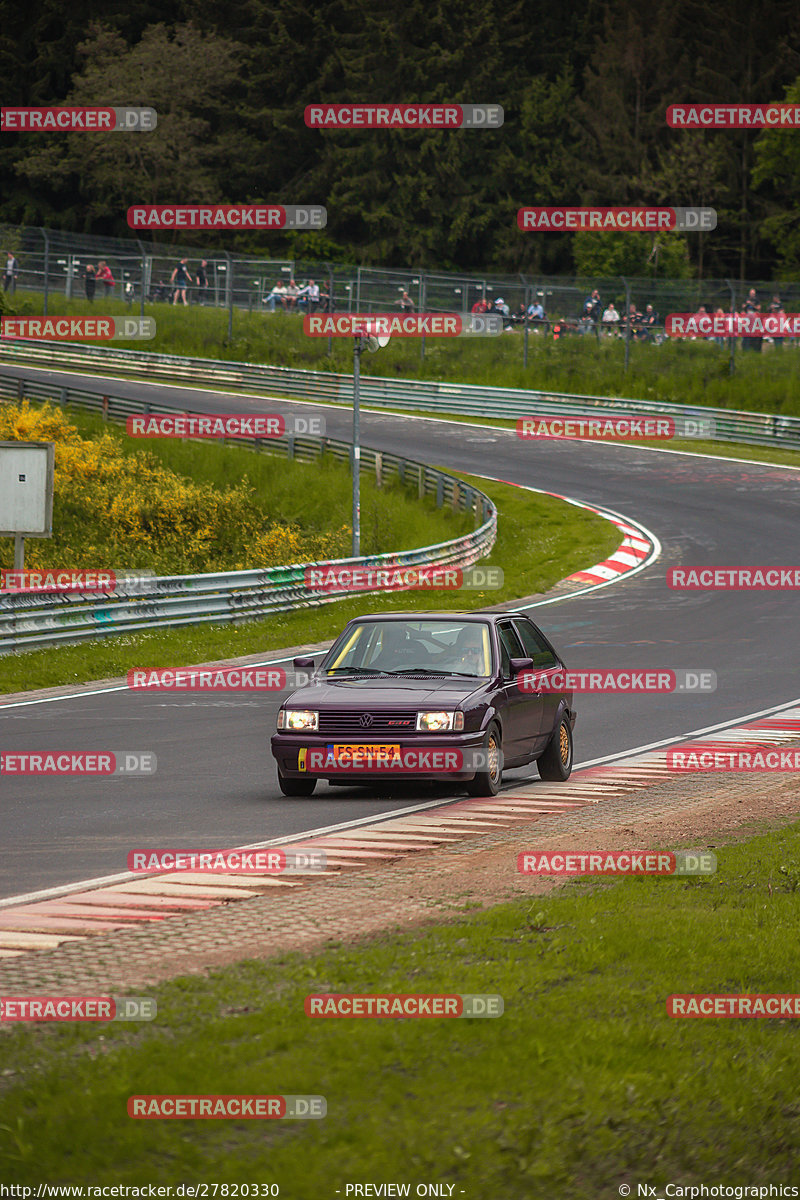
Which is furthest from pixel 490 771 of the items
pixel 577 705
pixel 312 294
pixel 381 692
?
pixel 312 294

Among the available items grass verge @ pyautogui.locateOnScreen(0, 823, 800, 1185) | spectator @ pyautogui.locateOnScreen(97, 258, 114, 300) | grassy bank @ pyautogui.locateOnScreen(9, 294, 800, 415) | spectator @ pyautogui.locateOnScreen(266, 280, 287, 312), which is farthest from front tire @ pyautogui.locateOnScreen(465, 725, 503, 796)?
spectator @ pyautogui.locateOnScreen(97, 258, 114, 300)

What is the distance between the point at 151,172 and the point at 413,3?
18419 millimetres

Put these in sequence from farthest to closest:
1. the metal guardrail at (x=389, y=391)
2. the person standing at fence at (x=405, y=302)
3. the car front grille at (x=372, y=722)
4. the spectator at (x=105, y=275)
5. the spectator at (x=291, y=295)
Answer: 1. the spectator at (x=105, y=275)
2. the spectator at (x=291, y=295)
3. the person standing at fence at (x=405, y=302)
4. the metal guardrail at (x=389, y=391)
5. the car front grille at (x=372, y=722)

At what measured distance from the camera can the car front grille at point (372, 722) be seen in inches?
480

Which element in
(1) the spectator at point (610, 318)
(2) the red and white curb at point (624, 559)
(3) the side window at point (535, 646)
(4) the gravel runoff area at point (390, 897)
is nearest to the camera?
(4) the gravel runoff area at point (390, 897)

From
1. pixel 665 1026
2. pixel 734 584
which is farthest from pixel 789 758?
pixel 734 584

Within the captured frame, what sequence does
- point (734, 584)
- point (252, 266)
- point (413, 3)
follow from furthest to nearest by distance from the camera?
point (413, 3) → point (252, 266) → point (734, 584)

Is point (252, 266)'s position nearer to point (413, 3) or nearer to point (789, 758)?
point (413, 3)

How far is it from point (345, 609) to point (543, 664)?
48.6ft

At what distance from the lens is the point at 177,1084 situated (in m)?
4.88

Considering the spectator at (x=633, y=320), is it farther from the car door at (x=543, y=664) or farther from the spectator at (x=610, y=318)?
the car door at (x=543, y=664)

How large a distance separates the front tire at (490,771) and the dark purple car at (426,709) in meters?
0.01

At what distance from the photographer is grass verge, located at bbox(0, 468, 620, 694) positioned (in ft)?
71.2

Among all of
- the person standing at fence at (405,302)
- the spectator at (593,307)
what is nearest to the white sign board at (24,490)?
the spectator at (593,307)
